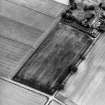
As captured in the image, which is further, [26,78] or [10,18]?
[10,18]

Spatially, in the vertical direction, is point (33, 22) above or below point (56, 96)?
above

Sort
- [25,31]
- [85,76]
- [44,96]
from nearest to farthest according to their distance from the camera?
[44,96] → [85,76] → [25,31]

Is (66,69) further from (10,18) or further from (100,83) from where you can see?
(10,18)

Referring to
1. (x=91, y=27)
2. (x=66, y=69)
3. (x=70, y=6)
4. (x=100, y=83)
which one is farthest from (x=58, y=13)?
(x=100, y=83)

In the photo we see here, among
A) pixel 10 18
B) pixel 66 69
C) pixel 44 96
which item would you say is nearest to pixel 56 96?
pixel 44 96

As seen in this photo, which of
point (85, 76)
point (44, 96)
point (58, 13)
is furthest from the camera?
point (58, 13)

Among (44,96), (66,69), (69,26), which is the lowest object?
(44,96)
